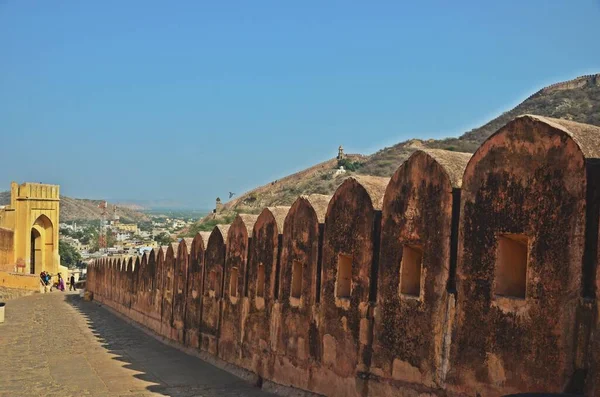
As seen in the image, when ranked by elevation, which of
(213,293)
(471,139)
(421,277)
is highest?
(471,139)

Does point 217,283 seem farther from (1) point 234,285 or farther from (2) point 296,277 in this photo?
(2) point 296,277

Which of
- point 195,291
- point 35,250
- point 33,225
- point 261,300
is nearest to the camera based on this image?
point 261,300

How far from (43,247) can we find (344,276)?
138 ft

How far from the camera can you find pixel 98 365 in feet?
39.5

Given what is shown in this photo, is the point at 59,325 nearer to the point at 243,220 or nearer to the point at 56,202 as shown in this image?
the point at 243,220

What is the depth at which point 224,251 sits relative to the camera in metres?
11.7

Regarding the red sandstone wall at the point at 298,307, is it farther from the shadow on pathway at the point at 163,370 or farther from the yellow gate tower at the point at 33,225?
the yellow gate tower at the point at 33,225

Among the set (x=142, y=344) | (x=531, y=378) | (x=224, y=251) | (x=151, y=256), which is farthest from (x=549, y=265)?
(x=151, y=256)

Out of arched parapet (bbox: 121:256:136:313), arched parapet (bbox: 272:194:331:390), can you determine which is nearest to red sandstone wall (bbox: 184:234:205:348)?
arched parapet (bbox: 272:194:331:390)

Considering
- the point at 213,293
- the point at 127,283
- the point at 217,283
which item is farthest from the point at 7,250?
the point at 217,283

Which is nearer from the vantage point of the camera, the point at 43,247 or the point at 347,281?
the point at 347,281

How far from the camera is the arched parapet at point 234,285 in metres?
10.7

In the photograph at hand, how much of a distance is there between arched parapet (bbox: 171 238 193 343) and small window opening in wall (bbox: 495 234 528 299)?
8746mm

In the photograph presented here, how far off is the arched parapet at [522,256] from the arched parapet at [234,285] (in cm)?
526
